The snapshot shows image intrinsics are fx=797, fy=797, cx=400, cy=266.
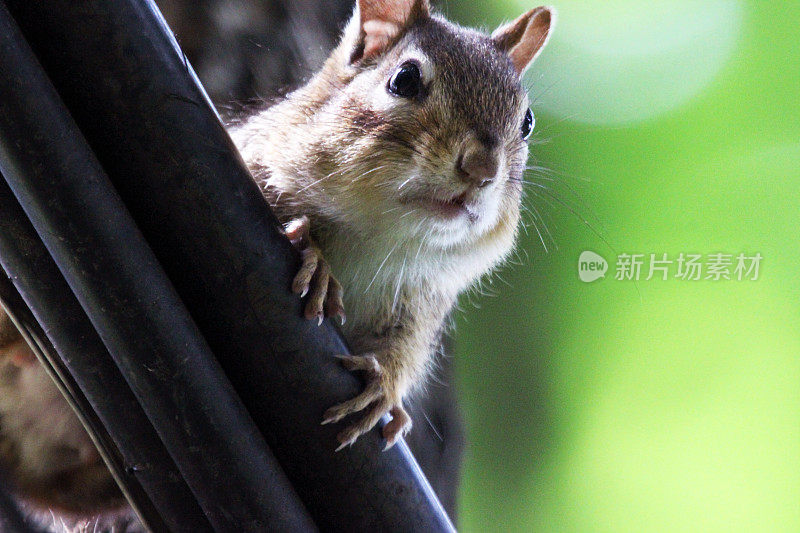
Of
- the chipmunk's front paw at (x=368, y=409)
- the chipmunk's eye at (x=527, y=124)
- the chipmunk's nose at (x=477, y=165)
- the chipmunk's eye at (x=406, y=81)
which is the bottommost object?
the chipmunk's front paw at (x=368, y=409)

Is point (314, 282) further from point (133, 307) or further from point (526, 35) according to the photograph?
point (526, 35)

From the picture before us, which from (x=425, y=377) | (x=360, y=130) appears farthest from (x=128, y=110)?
(x=425, y=377)

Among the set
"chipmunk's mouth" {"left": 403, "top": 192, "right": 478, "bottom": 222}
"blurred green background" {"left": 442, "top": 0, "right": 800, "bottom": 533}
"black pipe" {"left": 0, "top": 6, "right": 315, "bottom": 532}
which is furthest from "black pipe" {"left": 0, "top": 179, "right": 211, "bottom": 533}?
"blurred green background" {"left": 442, "top": 0, "right": 800, "bottom": 533}

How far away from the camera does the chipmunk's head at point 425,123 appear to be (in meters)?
0.77

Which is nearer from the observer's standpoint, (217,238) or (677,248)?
(217,238)

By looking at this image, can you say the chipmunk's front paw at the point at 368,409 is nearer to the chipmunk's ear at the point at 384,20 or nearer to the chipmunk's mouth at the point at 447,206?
the chipmunk's mouth at the point at 447,206

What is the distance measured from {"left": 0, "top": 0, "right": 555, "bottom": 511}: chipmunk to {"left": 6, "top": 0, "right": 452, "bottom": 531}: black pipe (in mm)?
137

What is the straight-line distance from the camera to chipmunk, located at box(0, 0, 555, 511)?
0.78 meters

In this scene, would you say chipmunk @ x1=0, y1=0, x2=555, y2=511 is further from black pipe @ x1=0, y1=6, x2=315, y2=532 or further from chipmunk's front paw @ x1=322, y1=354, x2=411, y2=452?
black pipe @ x1=0, y1=6, x2=315, y2=532

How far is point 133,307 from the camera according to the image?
44cm

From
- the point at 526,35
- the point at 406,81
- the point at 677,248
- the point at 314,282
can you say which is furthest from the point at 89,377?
the point at 677,248

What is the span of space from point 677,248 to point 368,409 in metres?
1.03

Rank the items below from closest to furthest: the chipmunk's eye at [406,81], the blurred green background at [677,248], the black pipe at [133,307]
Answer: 1. the black pipe at [133,307]
2. the chipmunk's eye at [406,81]
3. the blurred green background at [677,248]

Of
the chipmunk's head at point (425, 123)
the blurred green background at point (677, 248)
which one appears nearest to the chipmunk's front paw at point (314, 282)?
the chipmunk's head at point (425, 123)
